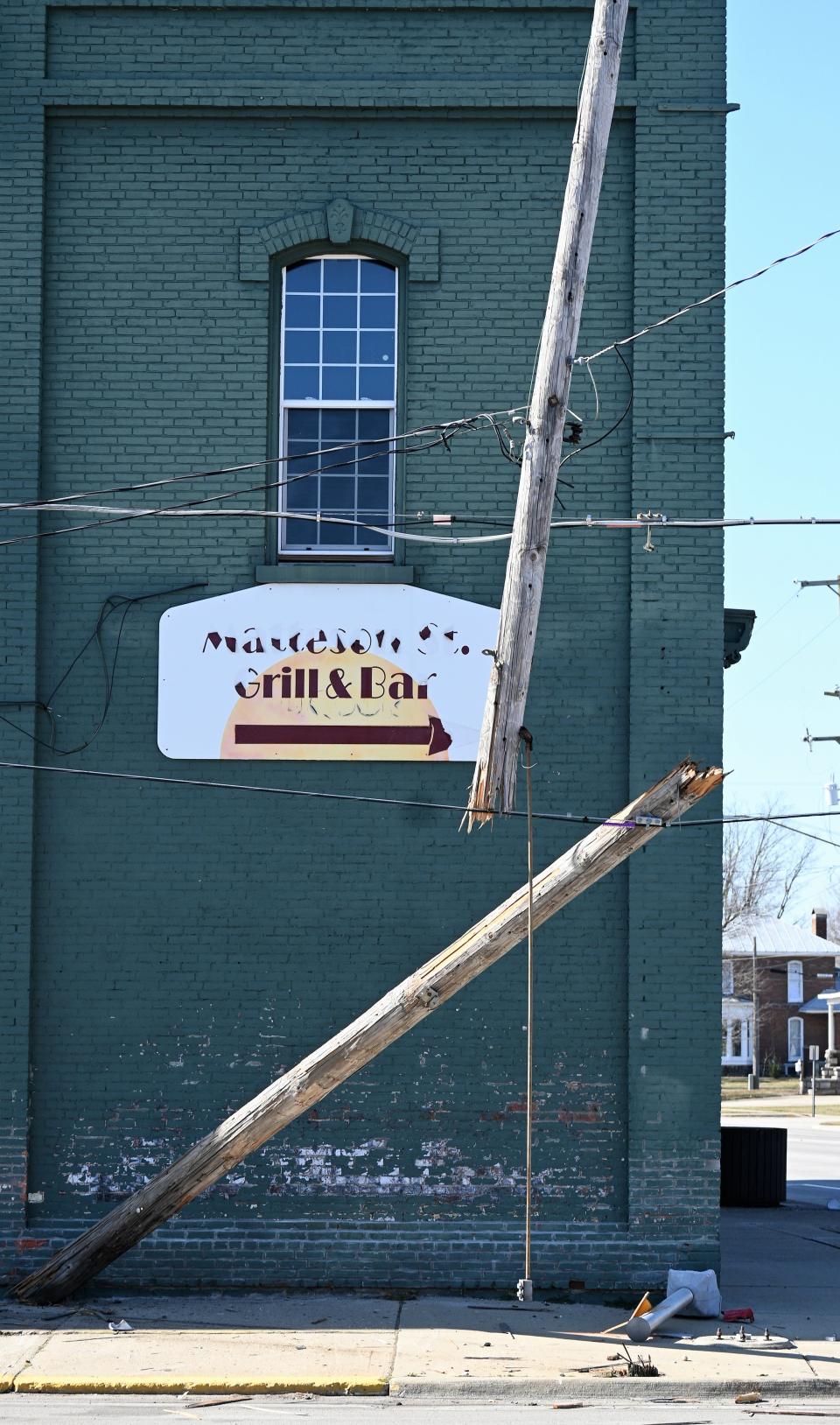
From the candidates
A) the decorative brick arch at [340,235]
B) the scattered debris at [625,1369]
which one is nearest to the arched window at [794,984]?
the decorative brick arch at [340,235]

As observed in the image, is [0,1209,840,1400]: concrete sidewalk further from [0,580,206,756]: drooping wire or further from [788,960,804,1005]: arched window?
[788,960,804,1005]: arched window

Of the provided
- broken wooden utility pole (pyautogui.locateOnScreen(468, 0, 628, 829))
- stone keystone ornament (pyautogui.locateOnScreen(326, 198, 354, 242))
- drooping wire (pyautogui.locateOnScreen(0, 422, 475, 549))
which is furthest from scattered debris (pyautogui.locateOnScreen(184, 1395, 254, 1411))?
stone keystone ornament (pyautogui.locateOnScreen(326, 198, 354, 242))

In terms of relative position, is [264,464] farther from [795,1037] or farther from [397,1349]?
[795,1037]

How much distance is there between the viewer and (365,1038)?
10484 mm

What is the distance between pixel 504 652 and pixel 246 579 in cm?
337

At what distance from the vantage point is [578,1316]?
10812 millimetres

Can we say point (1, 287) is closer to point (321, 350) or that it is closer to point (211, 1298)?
point (321, 350)

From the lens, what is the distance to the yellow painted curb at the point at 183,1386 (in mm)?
9227

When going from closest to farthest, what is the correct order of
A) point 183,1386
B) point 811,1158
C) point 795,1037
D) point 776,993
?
1. point 183,1386
2. point 811,1158
3. point 795,1037
4. point 776,993

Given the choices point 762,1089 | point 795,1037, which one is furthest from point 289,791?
point 795,1037

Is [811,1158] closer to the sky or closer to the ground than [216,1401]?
closer to the ground

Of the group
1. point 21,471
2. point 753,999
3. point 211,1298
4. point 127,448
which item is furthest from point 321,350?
point 753,999

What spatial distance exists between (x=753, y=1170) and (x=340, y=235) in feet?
36.3

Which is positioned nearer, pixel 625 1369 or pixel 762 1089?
pixel 625 1369
